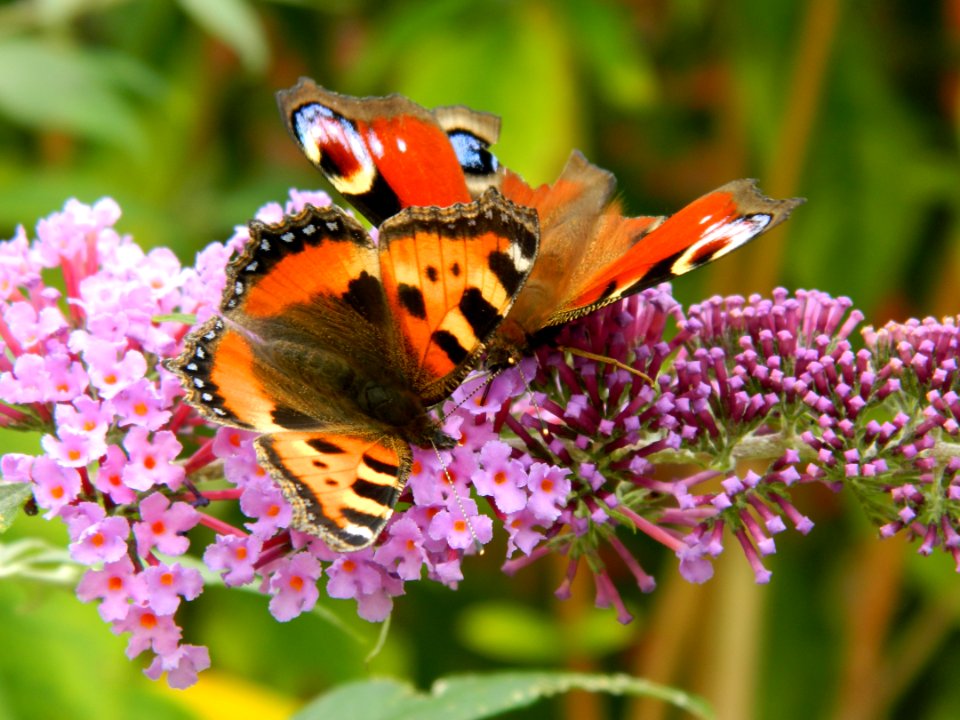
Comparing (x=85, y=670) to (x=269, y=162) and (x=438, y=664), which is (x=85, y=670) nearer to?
(x=438, y=664)

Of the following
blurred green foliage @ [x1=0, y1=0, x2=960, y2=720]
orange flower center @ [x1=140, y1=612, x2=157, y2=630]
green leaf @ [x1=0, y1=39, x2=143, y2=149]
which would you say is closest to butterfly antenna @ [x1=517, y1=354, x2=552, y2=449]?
orange flower center @ [x1=140, y1=612, x2=157, y2=630]

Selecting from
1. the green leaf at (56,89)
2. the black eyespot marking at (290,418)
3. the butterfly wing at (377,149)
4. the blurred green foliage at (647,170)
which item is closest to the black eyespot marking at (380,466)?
the black eyespot marking at (290,418)

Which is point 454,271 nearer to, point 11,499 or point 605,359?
point 605,359

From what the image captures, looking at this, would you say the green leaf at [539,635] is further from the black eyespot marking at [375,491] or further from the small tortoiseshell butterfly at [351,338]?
the black eyespot marking at [375,491]

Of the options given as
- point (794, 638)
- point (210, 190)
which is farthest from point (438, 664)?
point (210, 190)

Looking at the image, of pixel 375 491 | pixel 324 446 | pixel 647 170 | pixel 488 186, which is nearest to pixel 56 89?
pixel 488 186

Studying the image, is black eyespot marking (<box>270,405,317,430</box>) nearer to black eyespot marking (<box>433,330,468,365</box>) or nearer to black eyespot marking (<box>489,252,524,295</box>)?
black eyespot marking (<box>433,330,468,365</box>)
